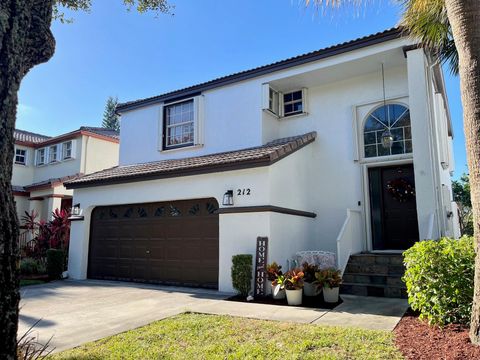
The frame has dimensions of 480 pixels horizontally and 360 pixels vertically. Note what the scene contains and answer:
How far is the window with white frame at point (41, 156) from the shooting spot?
2193cm

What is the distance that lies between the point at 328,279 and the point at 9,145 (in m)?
6.61

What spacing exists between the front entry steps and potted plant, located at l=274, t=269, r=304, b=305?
1572 mm

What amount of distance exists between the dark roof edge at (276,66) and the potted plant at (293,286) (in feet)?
20.8

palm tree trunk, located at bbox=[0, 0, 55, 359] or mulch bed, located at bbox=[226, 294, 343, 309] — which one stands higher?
palm tree trunk, located at bbox=[0, 0, 55, 359]

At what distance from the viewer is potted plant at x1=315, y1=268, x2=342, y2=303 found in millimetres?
7809

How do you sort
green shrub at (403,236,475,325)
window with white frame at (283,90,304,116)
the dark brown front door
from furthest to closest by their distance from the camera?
window with white frame at (283,90,304,116) < the dark brown front door < green shrub at (403,236,475,325)

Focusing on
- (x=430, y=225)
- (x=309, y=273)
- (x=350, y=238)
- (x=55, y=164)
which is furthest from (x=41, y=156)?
(x=430, y=225)

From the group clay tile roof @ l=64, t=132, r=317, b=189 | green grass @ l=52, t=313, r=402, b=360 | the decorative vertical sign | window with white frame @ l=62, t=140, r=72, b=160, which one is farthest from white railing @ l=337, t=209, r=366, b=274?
window with white frame @ l=62, t=140, r=72, b=160

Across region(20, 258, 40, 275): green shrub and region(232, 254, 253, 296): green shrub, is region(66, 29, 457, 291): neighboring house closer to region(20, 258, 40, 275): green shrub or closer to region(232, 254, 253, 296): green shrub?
region(232, 254, 253, 296): green shrub

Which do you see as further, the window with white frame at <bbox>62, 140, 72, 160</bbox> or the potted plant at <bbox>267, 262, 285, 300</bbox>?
the window with white frame at <bbox>62, 140, 72, 160</bbox>

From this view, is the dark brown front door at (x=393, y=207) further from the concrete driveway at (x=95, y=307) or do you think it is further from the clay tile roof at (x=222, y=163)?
the concrete driveway at (x=95, y=307)

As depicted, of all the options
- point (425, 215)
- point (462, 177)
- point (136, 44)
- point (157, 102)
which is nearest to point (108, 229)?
point (157, 102)

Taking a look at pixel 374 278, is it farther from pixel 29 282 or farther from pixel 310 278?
pixel 29 282

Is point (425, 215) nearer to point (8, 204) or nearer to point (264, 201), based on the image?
point (264, 201)
